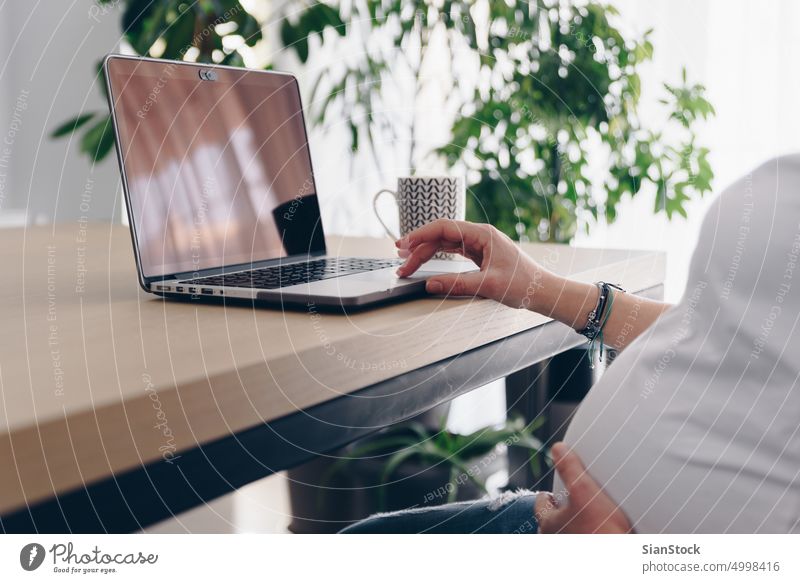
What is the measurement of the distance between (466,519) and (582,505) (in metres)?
0.22

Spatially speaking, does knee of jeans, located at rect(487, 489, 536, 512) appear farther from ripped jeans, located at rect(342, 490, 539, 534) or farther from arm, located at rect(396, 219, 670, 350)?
arm, located at rect(396, 219, 670, 350)

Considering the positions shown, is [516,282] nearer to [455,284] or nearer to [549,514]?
[455,284]

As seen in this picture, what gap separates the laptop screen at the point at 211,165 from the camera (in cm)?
64

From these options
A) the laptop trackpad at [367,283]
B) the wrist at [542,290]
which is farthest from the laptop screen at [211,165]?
the wrist at [542,290]

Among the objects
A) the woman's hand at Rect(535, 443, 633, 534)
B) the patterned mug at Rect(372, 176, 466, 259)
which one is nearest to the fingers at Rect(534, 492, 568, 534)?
the woman's hand at Rect(535, 443, 633, 534)

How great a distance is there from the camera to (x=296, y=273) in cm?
66

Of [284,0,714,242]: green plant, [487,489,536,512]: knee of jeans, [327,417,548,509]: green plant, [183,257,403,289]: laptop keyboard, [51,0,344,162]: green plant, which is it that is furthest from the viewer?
[284,0,714,242]: green plant

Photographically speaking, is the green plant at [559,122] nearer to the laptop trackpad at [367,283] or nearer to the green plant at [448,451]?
the green plant at [448,451]

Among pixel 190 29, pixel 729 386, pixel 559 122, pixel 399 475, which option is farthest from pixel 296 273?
pixel 559 122

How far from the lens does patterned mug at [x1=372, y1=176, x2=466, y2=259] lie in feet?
2.70

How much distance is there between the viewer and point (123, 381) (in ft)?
1.19

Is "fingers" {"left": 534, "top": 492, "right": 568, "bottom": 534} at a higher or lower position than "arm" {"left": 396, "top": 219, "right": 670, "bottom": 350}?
lower

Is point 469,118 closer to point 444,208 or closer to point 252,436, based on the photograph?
point 444,208

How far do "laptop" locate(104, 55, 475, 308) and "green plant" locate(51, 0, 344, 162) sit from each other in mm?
502
